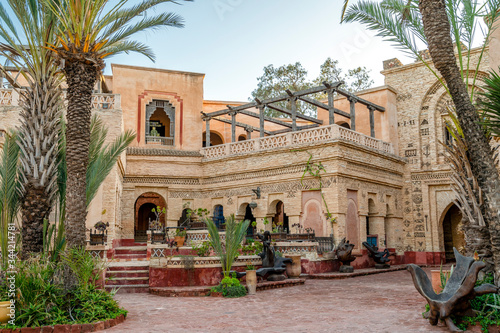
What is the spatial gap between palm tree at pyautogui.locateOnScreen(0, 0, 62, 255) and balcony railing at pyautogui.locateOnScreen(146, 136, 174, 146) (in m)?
12.5

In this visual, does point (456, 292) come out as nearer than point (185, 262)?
Yes

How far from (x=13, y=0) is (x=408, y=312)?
379 inches

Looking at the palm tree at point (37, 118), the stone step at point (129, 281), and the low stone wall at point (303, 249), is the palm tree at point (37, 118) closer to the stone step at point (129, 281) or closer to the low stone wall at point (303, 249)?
the stone step at point (129, 281)

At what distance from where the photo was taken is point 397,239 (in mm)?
21547

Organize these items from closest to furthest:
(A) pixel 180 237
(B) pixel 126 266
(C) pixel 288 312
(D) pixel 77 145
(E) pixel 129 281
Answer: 1. (D) pixel 77 145
2. (C) pixel 288 312
3. (E) pixel 129 281
4. (B) pixel 126 266
5. (A) pixel 180 237

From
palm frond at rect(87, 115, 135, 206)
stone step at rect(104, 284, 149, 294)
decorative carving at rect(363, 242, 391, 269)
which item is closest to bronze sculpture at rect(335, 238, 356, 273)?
decorative carving at rect(363, 242, 391, 269)

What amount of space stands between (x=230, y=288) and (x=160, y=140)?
13.3 m

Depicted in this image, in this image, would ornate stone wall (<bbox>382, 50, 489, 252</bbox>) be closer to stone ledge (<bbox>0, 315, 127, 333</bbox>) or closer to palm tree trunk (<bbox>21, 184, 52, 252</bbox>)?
palm tree trunk (<bbox>21, 184, 52, 252</bbox>)

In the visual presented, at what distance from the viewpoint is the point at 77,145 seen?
8562 millimetres

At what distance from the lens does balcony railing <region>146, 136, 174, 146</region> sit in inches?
885

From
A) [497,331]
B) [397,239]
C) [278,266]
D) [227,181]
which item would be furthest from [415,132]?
[497,331]

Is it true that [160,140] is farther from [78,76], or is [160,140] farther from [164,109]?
[78,76]

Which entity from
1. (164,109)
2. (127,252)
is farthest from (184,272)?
(164,109)

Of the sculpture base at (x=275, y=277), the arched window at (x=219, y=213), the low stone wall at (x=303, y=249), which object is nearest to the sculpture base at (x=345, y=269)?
the low stone wall at (x=303, y=249)
